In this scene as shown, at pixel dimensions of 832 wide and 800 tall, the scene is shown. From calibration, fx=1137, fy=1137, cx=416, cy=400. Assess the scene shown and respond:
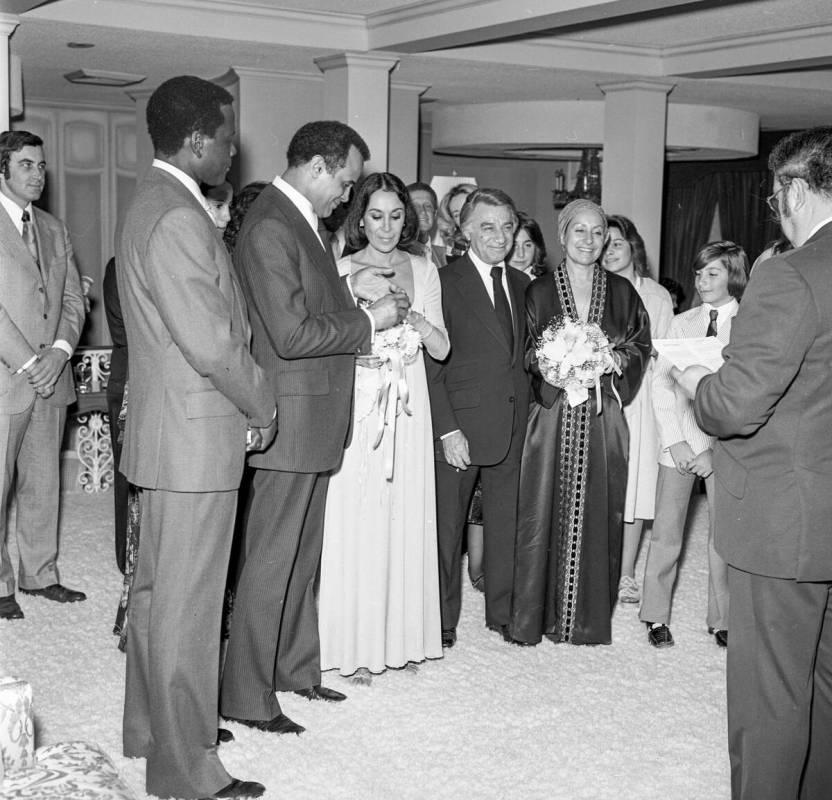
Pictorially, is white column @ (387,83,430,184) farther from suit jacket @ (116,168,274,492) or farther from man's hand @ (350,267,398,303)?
suit jacket @ (116,168,274,492)

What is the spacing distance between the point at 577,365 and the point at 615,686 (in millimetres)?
1155

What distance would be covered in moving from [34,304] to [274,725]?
2233 mm

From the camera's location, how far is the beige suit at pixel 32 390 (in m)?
4.70

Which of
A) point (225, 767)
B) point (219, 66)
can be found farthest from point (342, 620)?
point (219, 66)

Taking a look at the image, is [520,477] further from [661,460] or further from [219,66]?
[219,66]

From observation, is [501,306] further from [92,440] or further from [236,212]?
[92,440]

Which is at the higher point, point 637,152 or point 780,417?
point 637,152

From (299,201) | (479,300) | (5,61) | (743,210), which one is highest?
(5,61)

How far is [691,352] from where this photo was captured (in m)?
2.84

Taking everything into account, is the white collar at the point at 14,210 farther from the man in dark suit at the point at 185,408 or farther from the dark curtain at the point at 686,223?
the dark curtain at the point at 686,223

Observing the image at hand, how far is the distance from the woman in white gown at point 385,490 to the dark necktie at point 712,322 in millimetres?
1097

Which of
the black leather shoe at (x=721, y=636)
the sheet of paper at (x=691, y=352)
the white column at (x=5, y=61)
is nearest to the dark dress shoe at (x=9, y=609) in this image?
the black leather shoe at (x=721, y=636)

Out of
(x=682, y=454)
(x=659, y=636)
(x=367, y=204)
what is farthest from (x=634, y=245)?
(x=659, y=636)

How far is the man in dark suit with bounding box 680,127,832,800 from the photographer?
2.48 meters
